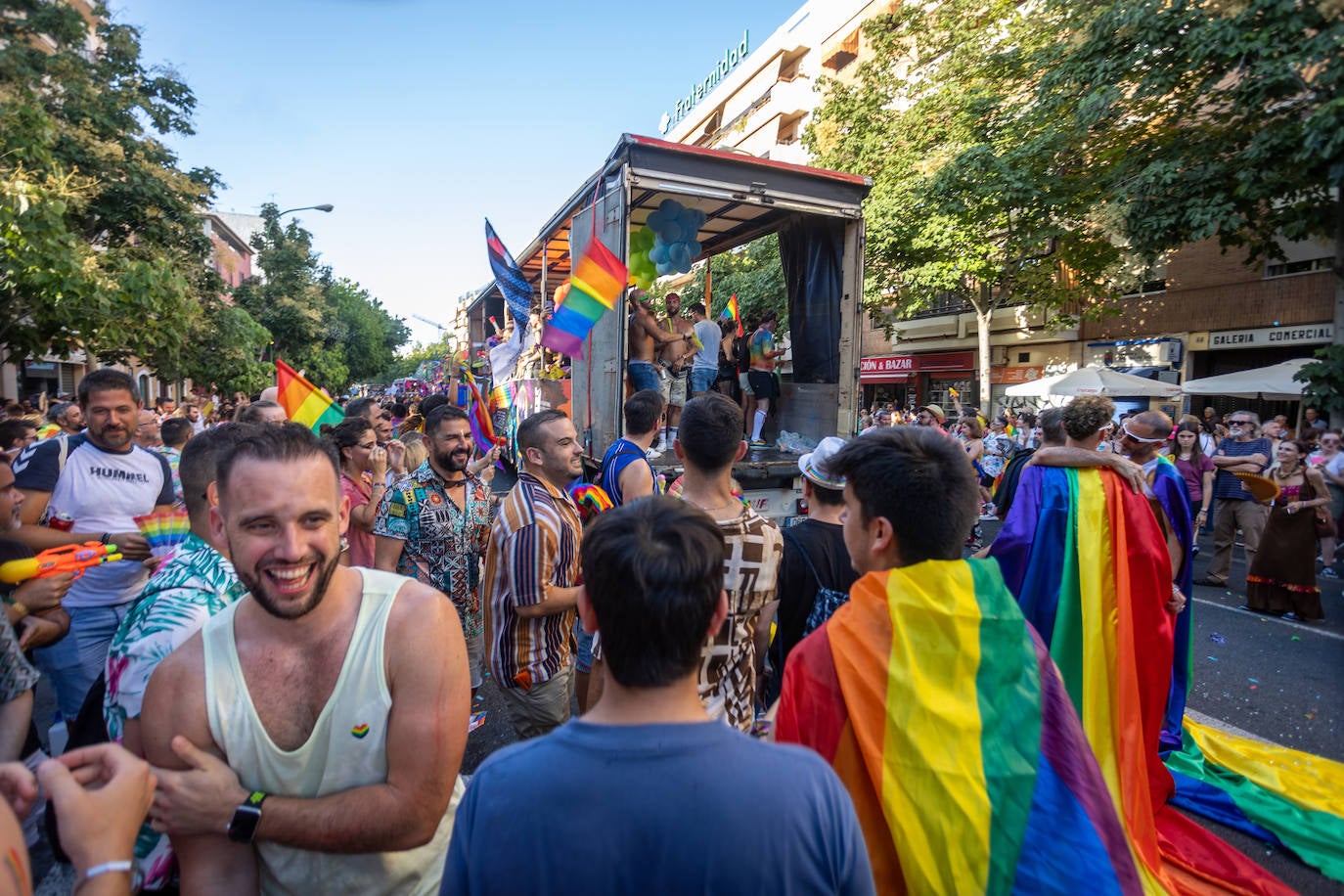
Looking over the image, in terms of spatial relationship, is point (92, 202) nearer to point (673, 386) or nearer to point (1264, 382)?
point (673, 386)

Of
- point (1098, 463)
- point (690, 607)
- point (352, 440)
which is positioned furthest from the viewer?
point (352, 440)

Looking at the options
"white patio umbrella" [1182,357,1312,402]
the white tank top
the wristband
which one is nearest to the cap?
the white tank top

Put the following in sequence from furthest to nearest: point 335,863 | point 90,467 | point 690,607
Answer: point 90,467 → point 335,863 → point 690,607

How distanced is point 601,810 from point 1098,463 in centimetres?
313

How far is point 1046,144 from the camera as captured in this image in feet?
50.4

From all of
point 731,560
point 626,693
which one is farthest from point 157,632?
point 731,560

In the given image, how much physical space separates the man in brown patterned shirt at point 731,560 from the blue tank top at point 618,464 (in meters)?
1.20

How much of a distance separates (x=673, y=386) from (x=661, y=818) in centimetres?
709

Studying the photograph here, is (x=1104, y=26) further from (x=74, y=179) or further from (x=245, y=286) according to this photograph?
(x=245, y=286)

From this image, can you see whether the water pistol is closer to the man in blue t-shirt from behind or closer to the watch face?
the watch face

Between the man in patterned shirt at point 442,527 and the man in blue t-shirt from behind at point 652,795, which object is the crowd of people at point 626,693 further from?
the man in patterned shirt at point 442,527

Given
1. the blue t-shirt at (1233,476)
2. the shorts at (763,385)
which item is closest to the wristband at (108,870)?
the shorts at (763,385)

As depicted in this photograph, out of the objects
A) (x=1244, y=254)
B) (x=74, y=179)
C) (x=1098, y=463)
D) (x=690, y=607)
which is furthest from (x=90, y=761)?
(x=1244, y=254)

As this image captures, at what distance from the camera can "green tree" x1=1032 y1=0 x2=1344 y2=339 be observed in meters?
10.4
